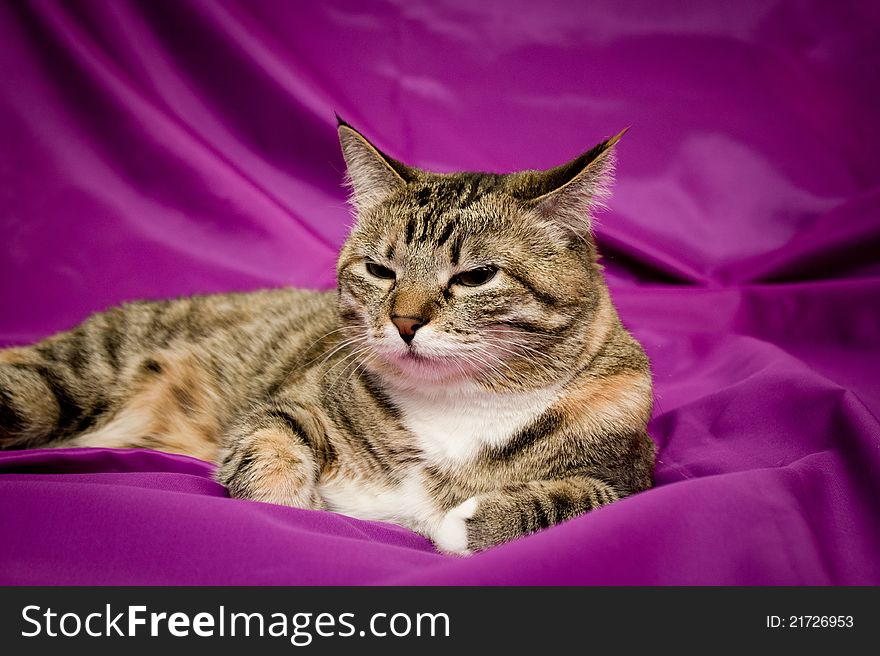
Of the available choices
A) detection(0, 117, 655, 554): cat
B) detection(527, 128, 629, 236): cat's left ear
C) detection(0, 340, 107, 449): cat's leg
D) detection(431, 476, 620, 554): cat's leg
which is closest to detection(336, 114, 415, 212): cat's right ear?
detection(0, 117, 655, 554): cat

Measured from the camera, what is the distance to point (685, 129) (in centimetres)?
229

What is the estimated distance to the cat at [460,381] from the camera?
3.95ft

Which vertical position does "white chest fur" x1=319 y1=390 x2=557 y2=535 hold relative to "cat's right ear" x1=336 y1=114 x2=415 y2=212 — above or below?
below

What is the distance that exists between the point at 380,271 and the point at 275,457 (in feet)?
1.24

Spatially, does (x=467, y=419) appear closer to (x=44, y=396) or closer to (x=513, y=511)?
(x=513, y=511)

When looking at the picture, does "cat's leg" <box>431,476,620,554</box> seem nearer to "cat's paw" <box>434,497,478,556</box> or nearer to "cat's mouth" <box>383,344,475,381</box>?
"cat's paw" <box>434,497,478,556</box>

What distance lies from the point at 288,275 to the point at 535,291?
1.25 meters

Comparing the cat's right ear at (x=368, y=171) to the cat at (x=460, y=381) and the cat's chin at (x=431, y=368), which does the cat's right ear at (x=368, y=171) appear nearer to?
the cat at (x=460, y=381)

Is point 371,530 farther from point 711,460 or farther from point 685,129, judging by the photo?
point 685,129

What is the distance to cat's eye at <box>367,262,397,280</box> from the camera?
1337 mm

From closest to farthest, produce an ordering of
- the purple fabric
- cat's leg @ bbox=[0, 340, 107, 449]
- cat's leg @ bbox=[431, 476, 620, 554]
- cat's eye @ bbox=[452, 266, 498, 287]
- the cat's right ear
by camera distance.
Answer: cat's leg @ bbox=[431, 476, 620, 554]
cat's eye @ bbox=[452, 266, 498, 287]
the cat's right ear
cat's leg @ bbox=[0, 340, 107, 449]
the purple fabric

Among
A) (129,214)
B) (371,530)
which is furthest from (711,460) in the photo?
(129,214)

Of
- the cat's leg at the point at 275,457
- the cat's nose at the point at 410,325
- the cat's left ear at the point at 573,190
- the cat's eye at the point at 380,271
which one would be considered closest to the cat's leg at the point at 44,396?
the cat's leg at the point at 275,457

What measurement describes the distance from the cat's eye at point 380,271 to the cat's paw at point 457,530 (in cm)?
42
